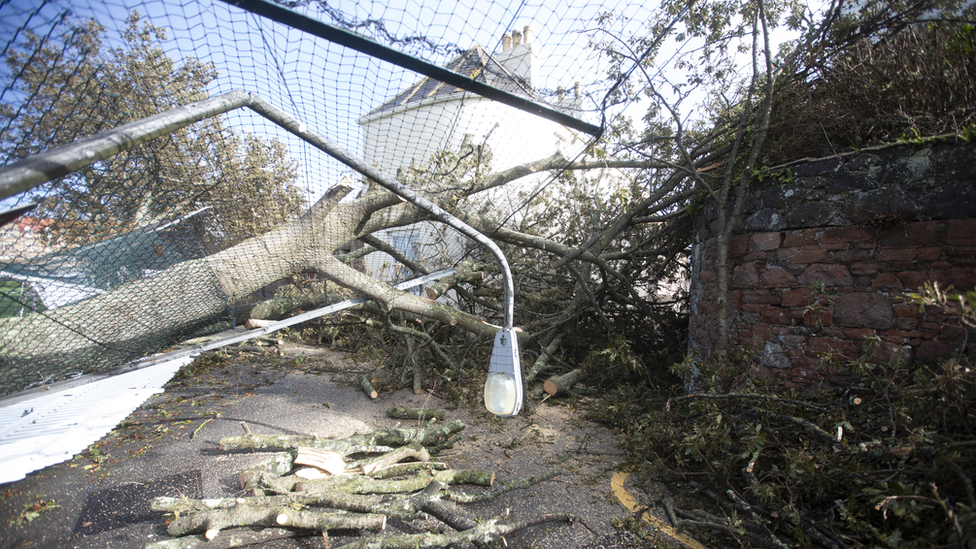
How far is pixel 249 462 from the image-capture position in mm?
3438

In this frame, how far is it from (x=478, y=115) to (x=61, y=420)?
3.64 metres

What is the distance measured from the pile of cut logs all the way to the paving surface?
108 mm

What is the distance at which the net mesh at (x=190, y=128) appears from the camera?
2.12m

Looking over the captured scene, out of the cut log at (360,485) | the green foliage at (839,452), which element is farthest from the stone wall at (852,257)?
the cut log at (360,485)

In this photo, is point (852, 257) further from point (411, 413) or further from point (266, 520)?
point (266, 520)

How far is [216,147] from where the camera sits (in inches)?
142

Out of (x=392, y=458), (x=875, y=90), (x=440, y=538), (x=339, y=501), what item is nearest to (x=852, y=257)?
(x=875, y=90)

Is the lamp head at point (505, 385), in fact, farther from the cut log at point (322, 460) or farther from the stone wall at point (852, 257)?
the stone wall at point (852, 257)

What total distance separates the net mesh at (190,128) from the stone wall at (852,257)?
6.04 ft

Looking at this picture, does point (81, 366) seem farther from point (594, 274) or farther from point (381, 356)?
point (594, 274)

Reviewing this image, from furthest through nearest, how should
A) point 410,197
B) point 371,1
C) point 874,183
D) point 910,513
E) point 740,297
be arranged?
point 740,297, point 874,183, point 410,197, point 371,1, point 910,513

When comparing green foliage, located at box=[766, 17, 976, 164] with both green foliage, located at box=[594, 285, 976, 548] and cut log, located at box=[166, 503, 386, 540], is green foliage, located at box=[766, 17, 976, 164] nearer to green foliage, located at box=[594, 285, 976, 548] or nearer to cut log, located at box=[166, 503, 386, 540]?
green foliage, located at box=[594, 285, 976, 548]

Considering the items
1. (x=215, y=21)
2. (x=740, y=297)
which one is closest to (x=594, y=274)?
(x=740, y=297)

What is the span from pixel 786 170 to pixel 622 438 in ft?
8.68
